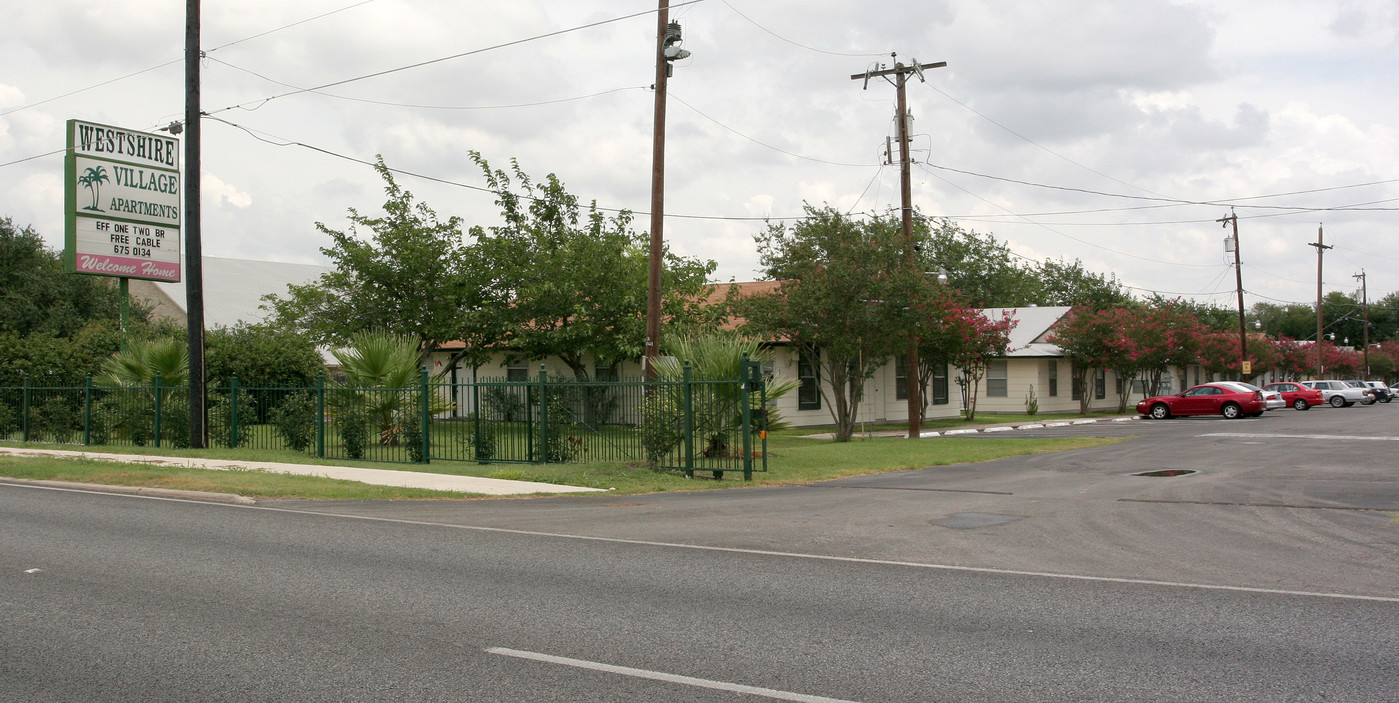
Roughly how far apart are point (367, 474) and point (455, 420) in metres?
3.92

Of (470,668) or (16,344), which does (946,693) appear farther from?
(16,344)

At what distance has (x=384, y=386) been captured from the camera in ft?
68.1

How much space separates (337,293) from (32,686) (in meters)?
28.0

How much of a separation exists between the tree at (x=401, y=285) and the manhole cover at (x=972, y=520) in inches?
771

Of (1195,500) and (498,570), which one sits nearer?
(498,570)

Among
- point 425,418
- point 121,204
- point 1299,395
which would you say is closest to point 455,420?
point 425,418

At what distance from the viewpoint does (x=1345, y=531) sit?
10.8 m

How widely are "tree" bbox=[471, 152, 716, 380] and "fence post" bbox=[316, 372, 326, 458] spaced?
7.15 m

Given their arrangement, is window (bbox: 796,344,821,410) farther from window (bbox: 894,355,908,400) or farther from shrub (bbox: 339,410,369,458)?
shrub (bbox: 339,410,369,458)

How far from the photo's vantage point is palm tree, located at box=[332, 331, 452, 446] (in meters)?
20.3

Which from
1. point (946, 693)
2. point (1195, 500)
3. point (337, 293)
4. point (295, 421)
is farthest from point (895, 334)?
point (946, 693)

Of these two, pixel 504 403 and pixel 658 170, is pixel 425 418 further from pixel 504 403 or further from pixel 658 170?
pixel 658 170

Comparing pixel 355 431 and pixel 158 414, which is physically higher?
pixel 158 414

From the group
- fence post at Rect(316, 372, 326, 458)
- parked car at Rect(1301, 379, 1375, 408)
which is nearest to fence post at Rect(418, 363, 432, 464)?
fence post at Rect(316, 372, 326, 458)
